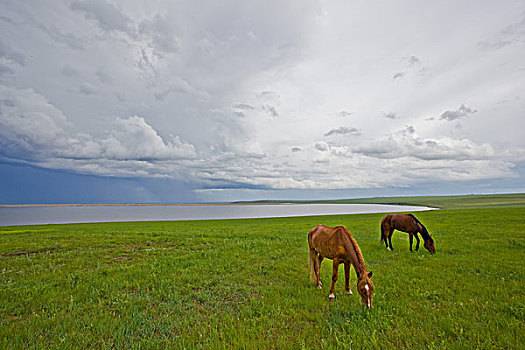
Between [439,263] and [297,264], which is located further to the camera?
[297,264]

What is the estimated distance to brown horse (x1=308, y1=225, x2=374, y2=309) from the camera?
Answer: 6727mm

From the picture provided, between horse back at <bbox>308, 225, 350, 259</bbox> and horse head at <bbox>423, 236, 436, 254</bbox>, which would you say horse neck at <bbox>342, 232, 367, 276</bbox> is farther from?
horse head at <bbox>423, 236, 436, 254</bbox>

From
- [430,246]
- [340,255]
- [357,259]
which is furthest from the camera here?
[430,246]

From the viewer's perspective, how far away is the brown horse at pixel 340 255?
673 cm

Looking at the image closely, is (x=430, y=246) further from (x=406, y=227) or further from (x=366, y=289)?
(x=366, y=289)

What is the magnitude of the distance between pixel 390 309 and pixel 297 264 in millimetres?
5909

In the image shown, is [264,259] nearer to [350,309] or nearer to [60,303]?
[350,309]

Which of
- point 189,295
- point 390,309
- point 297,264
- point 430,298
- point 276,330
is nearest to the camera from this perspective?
point 276,330

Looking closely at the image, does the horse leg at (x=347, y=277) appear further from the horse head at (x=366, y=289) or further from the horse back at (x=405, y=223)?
the horse back at (x=405, y=223)

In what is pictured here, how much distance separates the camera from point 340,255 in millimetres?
7750

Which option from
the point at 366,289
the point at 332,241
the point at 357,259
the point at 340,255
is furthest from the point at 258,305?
the point at 357,259

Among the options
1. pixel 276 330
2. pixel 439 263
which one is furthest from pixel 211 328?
pixel 439 263

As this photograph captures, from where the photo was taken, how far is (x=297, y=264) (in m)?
12.3

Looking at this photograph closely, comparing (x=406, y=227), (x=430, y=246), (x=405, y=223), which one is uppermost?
(x=405, y=223)
